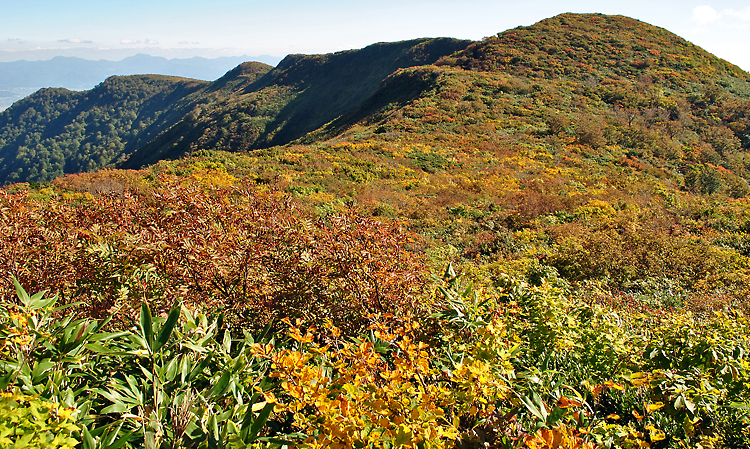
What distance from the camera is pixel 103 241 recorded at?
275 centimetres

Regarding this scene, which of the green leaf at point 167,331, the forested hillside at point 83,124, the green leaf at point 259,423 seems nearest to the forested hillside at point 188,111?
the forested hillside at point 83,124

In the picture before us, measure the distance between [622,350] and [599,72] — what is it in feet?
124

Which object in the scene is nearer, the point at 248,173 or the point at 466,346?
the point at 466,346

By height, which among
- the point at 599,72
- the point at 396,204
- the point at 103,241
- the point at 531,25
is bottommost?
the point at 396,204

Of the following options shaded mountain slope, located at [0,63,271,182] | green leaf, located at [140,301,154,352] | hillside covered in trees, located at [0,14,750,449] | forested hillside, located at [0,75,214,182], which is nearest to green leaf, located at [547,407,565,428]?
hillside covered in trees, located at [0,14,750,449]

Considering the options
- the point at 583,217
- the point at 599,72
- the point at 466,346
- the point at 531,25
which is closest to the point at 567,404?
the point at 466,346

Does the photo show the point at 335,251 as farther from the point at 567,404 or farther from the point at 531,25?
the point at 531,25

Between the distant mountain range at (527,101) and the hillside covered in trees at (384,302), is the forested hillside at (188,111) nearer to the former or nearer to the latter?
the distant mountain range at (527,101)

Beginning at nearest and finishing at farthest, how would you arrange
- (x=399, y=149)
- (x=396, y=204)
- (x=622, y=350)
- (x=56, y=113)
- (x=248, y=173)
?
(x=622, y=350) < (x=396, y=204) < (x=248, y=173) < (x=399, y=149) < (x=56, y=113)

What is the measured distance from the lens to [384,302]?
2699mm

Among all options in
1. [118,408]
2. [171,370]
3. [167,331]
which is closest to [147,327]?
[167,331]

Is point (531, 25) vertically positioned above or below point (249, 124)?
above

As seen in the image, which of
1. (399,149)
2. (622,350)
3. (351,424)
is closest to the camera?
(351,424)

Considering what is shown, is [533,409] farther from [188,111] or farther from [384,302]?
[188,111]
